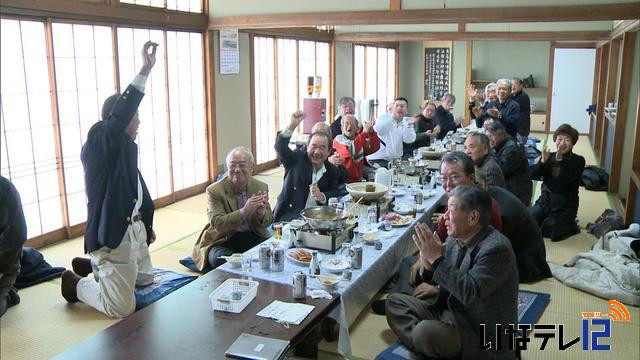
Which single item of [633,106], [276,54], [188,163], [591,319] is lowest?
[591,319]

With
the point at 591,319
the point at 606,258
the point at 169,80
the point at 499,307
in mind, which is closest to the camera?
the point at 499,307

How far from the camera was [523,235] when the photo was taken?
4.50m

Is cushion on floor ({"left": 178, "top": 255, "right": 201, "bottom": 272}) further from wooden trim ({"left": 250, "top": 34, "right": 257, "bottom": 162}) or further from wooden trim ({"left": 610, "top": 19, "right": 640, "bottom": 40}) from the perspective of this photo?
wooden trim ({"left": 610, "top": 19, "right": 640, "bottom": 40})

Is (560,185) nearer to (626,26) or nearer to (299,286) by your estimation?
(626,26)

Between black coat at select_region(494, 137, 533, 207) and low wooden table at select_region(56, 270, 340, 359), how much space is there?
12.1 ft

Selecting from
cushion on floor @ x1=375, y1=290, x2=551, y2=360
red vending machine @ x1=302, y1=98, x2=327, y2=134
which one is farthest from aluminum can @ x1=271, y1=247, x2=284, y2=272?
red vending machine @ x1=302, y1=98, x2=327, y2=134

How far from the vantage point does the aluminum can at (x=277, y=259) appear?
125 inches

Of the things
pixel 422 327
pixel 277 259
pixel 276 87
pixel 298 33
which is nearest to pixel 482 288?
pixel 422 327

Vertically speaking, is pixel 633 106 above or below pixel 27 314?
above

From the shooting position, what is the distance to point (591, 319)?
409 centimetres

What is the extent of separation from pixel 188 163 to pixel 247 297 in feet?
18.4

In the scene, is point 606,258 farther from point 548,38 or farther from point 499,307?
point 548,38

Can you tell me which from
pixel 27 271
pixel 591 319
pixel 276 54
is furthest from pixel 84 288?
pixel 276 54

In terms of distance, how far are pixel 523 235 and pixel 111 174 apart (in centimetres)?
321
